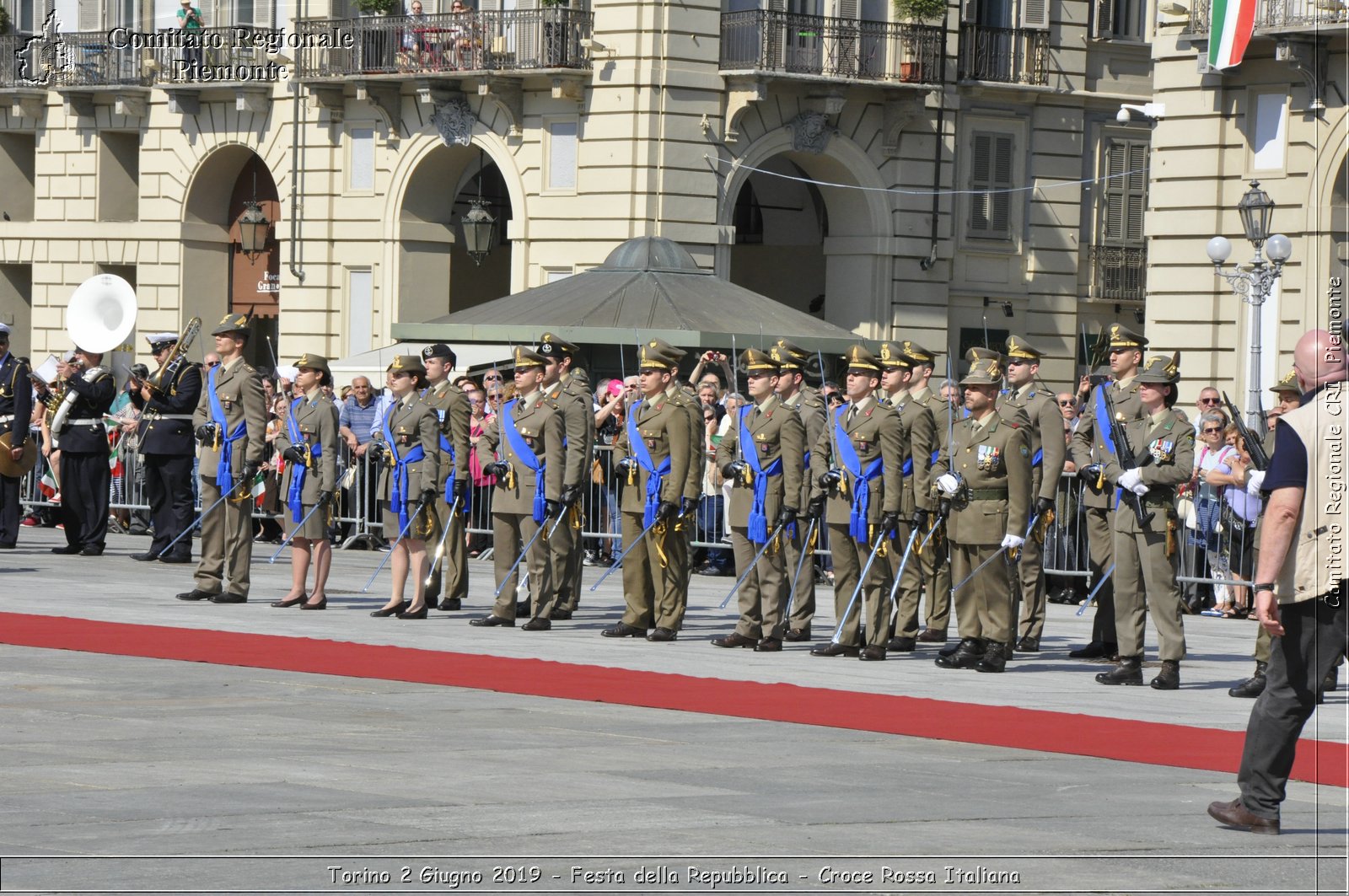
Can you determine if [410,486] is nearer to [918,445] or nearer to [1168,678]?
[918,445]

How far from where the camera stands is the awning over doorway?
25562 millimetres

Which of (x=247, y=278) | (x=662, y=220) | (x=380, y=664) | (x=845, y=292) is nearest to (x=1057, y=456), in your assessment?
(x=380, y=664)

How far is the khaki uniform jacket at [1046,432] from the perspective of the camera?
589 inches

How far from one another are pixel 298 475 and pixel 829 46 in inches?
718

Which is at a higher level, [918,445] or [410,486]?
[918,445]

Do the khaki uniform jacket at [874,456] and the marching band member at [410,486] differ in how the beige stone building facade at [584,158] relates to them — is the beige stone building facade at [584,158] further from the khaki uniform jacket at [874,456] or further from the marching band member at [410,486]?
the khaki uniform jacket at [874,456]

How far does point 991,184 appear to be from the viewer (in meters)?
36.0

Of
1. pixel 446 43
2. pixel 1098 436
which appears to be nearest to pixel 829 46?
pixel 446 43

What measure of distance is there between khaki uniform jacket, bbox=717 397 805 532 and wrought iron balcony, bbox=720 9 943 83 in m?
17.5

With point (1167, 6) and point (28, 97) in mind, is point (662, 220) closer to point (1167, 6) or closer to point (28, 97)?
point (1167, 6)

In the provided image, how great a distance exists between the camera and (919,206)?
35.0 m

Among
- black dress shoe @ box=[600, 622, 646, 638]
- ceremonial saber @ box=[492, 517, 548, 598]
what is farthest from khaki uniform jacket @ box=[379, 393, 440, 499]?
black dress shoe @ box=[600, 622, 646, 638]

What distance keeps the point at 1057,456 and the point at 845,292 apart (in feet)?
Result: 66.3

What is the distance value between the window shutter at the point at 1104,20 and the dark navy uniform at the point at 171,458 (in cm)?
2001
